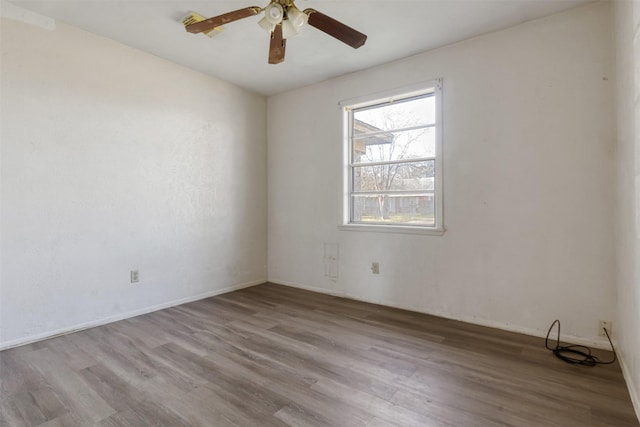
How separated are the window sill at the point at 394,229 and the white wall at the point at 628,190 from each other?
1.33 metres

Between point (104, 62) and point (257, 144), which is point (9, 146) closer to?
point (104, 62)

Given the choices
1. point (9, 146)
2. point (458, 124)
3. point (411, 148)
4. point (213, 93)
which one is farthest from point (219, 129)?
point (458, 124)

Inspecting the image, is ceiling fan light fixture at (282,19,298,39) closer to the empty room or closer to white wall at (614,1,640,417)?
the empty room

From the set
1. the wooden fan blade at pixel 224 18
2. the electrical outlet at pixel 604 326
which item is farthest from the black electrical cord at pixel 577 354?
the wooden fan blade at pixel 224 18

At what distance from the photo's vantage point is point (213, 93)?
154 inches

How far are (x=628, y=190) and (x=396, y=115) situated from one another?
2.15 metres

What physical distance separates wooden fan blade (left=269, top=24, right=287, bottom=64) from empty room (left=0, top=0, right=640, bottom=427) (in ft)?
0.04

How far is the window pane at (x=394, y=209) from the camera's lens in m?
3.34

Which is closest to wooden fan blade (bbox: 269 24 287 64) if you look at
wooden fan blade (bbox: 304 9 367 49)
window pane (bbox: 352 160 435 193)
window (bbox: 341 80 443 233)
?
wooden fan blade (bbox: 304 9 367 49)

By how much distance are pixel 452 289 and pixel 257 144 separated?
313cm

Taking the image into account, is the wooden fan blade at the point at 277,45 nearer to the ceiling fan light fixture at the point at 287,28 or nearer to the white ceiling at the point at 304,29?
the ceiling fan light fixture at the point at 287,28

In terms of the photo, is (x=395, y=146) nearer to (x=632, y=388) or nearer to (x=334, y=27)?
(x=334, y=27)

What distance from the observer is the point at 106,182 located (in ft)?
9.89

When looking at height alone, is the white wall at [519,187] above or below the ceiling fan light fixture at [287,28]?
below
